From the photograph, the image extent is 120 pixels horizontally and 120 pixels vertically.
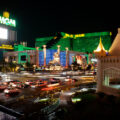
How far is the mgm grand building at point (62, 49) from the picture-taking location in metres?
77.4

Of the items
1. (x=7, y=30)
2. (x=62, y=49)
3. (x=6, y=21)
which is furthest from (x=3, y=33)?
(x=62, y=49)

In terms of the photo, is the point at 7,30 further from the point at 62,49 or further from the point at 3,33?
the point at 62,49

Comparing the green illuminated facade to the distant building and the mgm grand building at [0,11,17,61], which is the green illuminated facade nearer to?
the mgm grand building at [0,11,17,61]

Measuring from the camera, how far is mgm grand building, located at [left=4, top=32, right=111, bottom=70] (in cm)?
7743

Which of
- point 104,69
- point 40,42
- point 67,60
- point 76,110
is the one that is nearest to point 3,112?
point 76,110

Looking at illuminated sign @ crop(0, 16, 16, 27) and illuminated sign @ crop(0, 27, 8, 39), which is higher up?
illuminated sign @ crop(0, 16, 16, 27)

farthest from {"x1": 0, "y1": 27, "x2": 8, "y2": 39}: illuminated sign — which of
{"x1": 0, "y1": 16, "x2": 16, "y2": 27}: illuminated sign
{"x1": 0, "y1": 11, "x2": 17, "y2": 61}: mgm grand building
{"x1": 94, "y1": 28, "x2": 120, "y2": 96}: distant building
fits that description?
{"x1": 94, "y1": 28, "x2": 120, "y2": 96}: distant building

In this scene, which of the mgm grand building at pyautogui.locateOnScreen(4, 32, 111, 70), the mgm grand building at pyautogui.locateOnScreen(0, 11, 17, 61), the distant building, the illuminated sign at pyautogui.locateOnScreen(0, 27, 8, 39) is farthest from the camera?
the mgm grand building at pyautogui.locateOnScreen(4, 32, 111, 70)

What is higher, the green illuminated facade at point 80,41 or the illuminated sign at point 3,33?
the green illuminated facade at point 80,41

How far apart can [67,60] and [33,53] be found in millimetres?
19103

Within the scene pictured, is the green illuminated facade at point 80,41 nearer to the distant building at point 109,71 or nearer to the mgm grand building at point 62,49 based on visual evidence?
the mgm grand building at point 62,49

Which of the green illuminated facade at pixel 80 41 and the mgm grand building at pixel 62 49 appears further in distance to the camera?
the green illuminated facade at pixel 80 41

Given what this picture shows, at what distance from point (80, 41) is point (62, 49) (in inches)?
622

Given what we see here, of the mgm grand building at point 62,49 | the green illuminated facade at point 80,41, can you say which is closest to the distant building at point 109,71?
the mgm grand building at point 62,49
